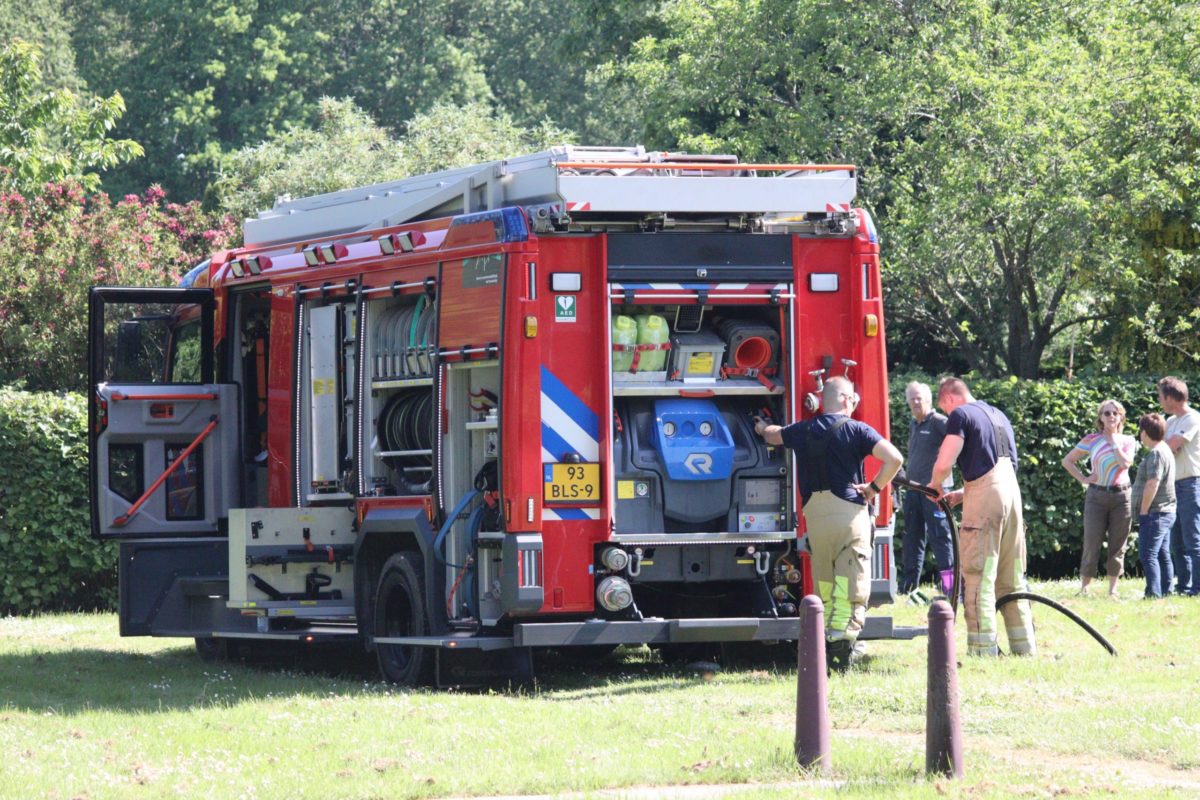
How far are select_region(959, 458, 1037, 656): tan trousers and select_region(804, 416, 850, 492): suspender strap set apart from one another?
1.42 metres

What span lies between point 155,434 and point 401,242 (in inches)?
122

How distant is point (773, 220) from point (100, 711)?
5.05 metres

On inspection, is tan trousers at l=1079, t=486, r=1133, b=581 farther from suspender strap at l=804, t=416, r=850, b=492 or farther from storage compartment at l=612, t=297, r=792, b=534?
suspender strap at l=804, t=416, r=850, b=492

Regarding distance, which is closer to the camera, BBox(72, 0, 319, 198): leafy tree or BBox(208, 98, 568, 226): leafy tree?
BBox(208, 98, 568, 226): leafy tree

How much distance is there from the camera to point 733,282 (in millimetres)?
11344

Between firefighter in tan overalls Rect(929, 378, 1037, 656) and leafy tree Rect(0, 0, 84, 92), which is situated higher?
leafy tree Rect(0, 0, 84, 92)

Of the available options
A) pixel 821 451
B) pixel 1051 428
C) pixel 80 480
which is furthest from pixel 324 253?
pixel 1051 428

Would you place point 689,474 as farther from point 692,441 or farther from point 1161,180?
point 1161,180

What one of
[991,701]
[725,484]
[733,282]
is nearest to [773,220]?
[733,282]

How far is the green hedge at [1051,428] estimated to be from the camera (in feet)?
59.5

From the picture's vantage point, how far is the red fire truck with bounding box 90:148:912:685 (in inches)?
434

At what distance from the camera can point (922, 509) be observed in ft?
54.0

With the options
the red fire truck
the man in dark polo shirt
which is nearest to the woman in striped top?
the man in dark polo shirt

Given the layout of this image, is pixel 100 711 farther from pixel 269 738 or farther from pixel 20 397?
pixel 20 397
